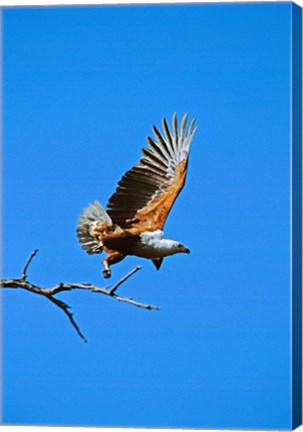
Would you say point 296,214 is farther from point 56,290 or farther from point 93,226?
point 56,290

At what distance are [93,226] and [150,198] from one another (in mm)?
321

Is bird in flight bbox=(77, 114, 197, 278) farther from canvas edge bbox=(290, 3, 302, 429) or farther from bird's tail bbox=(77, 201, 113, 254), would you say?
canvas edge bbox=(290, 3, 302, 429)

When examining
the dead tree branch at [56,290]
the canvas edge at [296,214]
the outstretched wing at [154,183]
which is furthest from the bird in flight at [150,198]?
the canvas edge at [296,214]

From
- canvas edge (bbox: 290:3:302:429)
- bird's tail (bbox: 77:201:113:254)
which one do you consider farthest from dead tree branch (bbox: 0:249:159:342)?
canvas edge (bbox: 290:3:302:429)

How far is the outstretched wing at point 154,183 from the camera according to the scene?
9.57 meters

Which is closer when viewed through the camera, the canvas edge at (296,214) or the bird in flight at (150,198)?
the canvas edge at (296,214)

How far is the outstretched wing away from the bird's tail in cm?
4

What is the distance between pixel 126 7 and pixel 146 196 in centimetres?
94

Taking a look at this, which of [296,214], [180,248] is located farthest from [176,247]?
[296,214]

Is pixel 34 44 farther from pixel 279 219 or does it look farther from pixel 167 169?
pixel 279 219

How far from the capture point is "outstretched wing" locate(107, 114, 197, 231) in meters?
9.57

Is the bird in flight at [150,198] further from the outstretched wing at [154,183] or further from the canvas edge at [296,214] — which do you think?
the canvas edge at [296,214]

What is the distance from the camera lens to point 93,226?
966cm

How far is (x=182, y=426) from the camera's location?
953 centimetres
